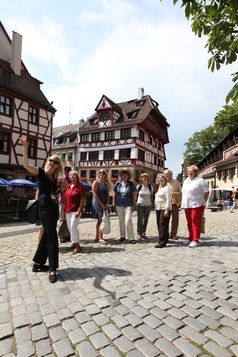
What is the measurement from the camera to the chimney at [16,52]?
944 inches

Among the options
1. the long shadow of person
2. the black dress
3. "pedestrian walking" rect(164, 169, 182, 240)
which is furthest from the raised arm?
"pedestrian walking" rect(164, 169, 182, 240)

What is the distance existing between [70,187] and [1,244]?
90.2 inches

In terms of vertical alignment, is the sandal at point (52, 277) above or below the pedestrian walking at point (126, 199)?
below

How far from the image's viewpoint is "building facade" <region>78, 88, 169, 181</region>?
35.8 metres

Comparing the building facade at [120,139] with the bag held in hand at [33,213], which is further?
the building facade at [120,139]

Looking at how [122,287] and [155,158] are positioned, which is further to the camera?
[155,158]

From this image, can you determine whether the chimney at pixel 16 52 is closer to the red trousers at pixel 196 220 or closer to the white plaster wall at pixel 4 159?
the white plaster wall at pixel 4 159

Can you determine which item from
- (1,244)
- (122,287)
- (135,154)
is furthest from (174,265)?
(135,154)

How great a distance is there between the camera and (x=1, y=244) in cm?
669

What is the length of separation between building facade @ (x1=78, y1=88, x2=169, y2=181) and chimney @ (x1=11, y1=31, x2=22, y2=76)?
15.0 m

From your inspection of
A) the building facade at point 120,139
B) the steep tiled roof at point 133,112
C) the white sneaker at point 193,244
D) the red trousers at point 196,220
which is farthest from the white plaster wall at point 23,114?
the white sneaker at point 193,244

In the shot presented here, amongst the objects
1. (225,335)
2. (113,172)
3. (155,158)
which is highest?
(155,158)

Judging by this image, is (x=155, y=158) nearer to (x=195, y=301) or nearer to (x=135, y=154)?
(x=135, y=154)

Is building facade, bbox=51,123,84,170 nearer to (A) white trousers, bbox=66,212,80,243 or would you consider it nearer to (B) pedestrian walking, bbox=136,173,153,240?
(B) pedestrian walking, bbox=136,173,153,240
